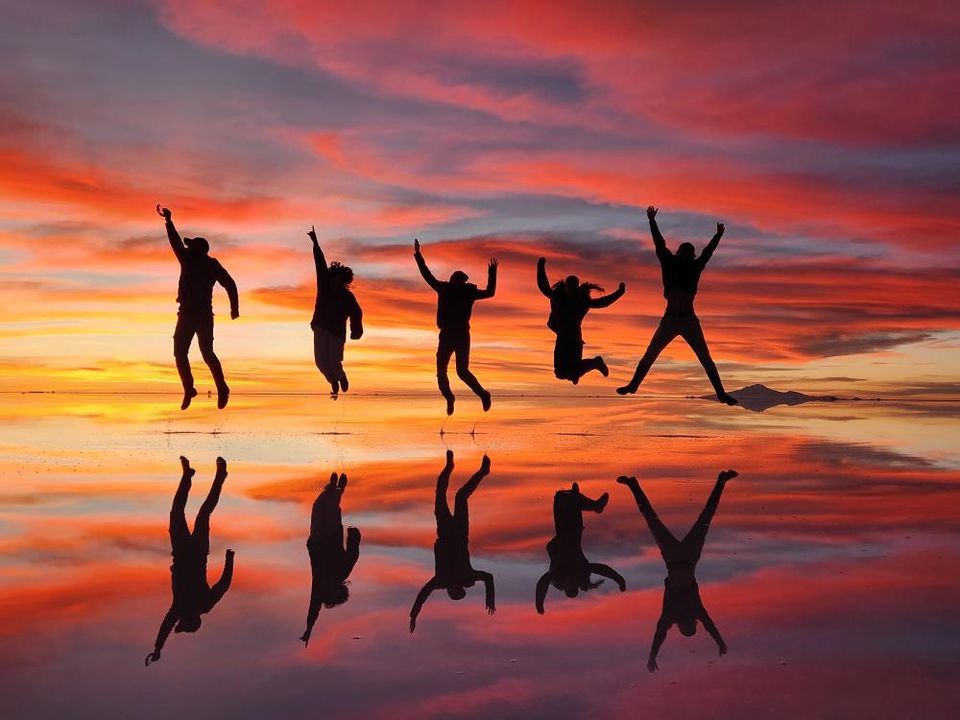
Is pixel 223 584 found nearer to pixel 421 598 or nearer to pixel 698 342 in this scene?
pixel 421 598

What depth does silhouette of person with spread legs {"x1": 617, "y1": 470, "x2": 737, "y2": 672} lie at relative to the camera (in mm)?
4811

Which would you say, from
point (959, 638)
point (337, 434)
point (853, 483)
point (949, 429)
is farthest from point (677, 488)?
point (949, 429)

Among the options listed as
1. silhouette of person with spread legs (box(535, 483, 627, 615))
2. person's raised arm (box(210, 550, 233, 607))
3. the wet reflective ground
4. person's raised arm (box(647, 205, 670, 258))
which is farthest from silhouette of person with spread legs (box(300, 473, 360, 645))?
person's raised arm (box(647, 205, 670, 258))

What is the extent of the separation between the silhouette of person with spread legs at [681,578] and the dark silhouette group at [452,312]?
254 inches

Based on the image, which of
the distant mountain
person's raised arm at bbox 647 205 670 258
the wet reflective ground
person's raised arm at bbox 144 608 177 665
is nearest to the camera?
the wet reflective ground

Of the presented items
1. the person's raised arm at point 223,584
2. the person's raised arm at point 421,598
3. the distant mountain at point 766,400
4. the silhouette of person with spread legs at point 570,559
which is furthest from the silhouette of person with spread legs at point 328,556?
the distant mountain at point 766,400

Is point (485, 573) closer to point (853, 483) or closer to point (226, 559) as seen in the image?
point (226, 559)

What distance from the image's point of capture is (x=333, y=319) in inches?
688

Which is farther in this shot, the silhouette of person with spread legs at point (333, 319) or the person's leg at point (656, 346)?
the silhouette of person with spread legs at point (333, 319)

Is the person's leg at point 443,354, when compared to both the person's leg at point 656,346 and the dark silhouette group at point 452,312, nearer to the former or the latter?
the dark silhouette group at point 452,312

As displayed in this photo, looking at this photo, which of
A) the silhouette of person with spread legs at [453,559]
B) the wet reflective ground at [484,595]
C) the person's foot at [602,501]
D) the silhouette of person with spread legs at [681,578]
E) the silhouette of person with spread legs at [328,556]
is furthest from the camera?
the person's foot at [602,501]

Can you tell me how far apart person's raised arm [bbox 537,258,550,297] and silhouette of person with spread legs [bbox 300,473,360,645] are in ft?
27.1

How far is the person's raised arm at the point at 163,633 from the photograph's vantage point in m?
4.32

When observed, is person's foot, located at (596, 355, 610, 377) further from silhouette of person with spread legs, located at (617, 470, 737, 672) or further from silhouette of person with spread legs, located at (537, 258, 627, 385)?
silhouette of person with spread legs, located at (617, 470, 737, 672)
